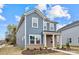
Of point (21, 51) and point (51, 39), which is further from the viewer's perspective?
point (51, 39)

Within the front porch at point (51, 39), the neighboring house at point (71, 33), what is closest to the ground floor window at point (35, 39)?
the front porch at point (51, 39)

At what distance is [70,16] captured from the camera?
6555 millimetres

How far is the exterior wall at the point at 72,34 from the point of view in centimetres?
659

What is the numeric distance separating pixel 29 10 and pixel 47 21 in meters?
0.52

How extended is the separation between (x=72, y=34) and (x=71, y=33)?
0.11 feet

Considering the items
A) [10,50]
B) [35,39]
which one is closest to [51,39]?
[35,39]

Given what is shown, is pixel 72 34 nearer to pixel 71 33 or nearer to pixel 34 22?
pixel 71 33

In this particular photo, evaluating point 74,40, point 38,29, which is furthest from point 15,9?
point 74,40

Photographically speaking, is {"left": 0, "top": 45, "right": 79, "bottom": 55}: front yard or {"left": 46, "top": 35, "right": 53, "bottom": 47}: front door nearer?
{"left": 0, "top": 45, "right": 79, "bottom": 55}: front yard

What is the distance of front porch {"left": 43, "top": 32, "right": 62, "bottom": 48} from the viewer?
6631 millimetres

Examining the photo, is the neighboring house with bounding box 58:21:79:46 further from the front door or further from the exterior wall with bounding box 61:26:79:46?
the front door

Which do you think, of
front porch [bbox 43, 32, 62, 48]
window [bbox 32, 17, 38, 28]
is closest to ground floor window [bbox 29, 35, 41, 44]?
front porch [bbox 43, 32, 62, 48]

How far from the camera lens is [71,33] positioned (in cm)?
662
